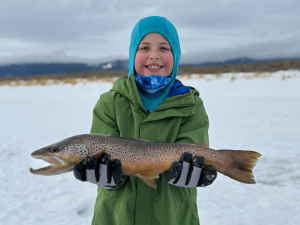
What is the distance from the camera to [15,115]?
8797 mm

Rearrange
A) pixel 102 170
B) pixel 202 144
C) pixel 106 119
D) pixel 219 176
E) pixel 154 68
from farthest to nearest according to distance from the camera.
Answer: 1. pixel 219 176
2. pixel 154 68
3. pixel 106 119
4. pixel 202 144
5. pixel 102 170

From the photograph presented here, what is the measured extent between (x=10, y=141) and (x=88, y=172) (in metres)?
4.98

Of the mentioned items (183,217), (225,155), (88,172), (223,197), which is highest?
(225,155)

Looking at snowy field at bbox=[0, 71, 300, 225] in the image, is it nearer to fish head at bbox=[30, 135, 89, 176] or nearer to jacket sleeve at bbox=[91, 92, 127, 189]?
fish head at bbox=[30, 135, 89, 176]

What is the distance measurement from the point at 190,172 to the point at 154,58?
1.04 metres

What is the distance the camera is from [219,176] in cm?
415

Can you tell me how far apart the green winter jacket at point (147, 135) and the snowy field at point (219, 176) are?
3.97 feet

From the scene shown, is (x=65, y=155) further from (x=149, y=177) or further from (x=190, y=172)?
(x=190, y=172)

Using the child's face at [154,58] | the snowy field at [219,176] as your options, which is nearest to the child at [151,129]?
the child's face at [154,58]

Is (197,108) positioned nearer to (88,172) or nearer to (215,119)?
(88,172)

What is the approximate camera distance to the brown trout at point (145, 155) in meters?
1.95

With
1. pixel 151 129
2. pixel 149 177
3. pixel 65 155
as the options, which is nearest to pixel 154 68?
pixel 151 129

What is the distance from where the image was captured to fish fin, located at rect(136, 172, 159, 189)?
1.89 meters

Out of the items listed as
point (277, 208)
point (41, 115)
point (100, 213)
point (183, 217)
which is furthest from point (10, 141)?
point (277, 208)
